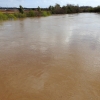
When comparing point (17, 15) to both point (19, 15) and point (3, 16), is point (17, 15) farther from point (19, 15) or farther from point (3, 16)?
point (3, 16)

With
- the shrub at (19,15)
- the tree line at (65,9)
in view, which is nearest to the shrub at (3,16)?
the shrub at (19,15)

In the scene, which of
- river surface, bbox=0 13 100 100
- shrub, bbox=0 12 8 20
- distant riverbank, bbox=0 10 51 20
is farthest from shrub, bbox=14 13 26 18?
river surface, bbox=0 13 100 100

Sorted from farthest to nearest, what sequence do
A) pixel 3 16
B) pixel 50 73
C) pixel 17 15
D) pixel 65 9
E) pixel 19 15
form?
pixel 65 9 < pixel 19 15 < pixel 17 15 < pixel 3 16 < pixel 50 73

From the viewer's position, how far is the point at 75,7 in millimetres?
34219

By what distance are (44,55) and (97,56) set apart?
1666mm

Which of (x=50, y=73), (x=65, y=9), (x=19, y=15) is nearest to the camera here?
(x=50, y=73)

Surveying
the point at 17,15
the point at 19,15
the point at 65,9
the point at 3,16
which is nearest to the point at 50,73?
the point at 3,16

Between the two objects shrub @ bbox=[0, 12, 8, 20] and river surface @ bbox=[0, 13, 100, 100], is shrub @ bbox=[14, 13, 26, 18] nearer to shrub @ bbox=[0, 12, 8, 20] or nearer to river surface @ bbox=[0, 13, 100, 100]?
shrub @ bbox=[0, 12, 8, 20]

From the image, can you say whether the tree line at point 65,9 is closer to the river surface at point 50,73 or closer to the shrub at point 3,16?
the shrub at point 3,16

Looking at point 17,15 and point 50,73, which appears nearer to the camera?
point 50,73

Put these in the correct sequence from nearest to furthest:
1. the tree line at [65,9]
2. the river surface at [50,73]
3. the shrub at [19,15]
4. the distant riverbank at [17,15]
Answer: the river surface at [50,73] < the distant riverbank at [17,15] < the shrub at [19,15] < the tree line at [65,9]

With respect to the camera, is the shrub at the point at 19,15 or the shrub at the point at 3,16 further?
the shrub at the point at 19,15

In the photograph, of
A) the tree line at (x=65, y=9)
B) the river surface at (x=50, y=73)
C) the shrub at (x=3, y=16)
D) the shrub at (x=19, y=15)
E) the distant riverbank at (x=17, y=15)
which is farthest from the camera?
the tree line at (x=65, y=9)

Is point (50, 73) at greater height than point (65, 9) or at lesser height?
lesser
